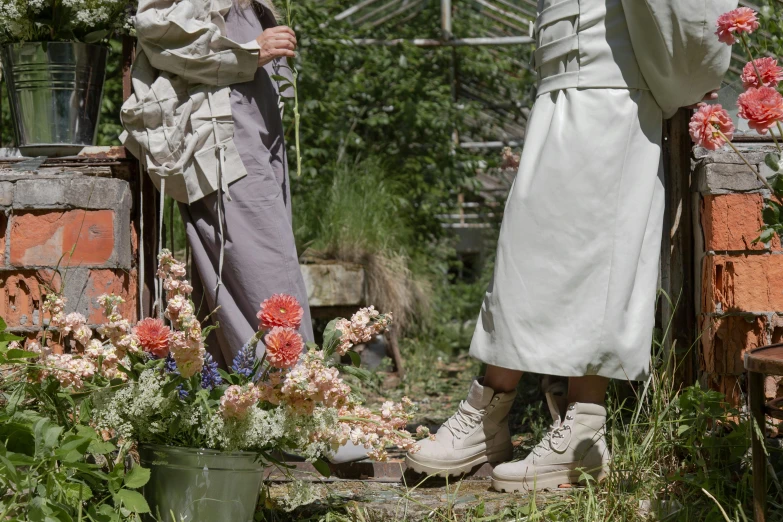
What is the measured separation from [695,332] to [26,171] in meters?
1.97

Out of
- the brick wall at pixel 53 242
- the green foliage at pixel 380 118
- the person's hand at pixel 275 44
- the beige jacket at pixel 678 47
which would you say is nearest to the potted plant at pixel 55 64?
the brick wall at pixel 53 242

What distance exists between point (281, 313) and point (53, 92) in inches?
50.0

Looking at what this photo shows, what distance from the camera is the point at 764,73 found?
205 cm

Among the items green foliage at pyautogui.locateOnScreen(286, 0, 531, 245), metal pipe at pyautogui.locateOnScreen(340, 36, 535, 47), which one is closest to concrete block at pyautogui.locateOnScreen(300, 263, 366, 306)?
green foliage at pyautogui.locateOnScreen(286, 0, 531, 245)

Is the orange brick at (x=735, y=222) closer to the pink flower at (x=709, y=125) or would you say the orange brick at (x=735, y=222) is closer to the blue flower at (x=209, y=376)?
the pink flower at (x=709, y=125)

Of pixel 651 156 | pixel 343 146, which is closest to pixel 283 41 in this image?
pixel 651 156

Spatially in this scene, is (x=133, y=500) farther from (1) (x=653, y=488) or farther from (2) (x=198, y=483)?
(1) (x=653, y=488)

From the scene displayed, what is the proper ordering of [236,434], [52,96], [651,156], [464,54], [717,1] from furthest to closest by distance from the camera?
[464,54]
[52,96]
[651,156]
[717,1]
[236,434]

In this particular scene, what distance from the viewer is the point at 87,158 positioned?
2656mm

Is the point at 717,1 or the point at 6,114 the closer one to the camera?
the point at 717,1

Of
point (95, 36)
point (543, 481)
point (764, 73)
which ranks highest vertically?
point (95, 36)

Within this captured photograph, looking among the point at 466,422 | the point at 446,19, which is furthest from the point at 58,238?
the point at 446,19

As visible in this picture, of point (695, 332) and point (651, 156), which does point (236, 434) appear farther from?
point (695, 332)

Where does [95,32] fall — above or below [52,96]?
above
